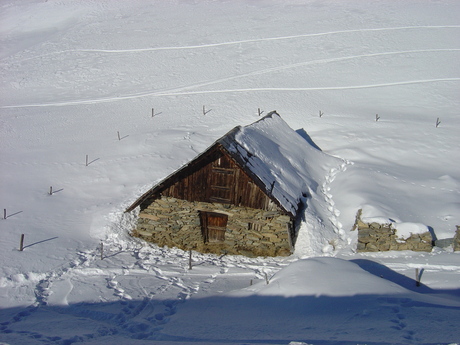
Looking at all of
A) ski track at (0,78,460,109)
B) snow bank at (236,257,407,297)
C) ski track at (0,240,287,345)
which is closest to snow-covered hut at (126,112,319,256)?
ski track at (0,240,287,345)

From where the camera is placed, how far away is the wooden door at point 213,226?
15.3 meters

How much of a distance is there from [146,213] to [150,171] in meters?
5.96

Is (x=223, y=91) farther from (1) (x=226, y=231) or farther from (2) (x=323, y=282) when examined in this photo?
(2) (x=323, y=282)

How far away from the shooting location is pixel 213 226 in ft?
50.5

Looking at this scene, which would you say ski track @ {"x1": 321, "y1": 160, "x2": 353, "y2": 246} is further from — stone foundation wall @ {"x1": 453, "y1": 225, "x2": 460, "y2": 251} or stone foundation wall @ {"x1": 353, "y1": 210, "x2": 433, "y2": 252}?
stone foundation wall @ {"x1": 453, "y1": 225, "x2": 460, "y2": 251}

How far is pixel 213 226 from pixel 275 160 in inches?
141

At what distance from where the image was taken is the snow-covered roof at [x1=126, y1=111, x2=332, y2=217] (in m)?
14.5

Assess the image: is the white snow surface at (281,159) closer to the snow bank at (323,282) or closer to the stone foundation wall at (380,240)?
the stone foundation wall at (380,240)

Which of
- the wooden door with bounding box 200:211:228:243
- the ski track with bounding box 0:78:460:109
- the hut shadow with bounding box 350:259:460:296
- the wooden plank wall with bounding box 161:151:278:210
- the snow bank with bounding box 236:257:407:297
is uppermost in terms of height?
the ski track with bounding box 0:78:460:109

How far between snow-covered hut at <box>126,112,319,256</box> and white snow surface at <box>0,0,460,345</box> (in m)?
0.69

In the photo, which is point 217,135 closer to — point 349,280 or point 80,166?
point 80,166

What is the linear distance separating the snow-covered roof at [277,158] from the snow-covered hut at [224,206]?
0.05 m

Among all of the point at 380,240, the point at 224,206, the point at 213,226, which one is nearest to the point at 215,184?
the point at 224,206

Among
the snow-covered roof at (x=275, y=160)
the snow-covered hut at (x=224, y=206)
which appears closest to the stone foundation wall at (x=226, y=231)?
the snow-covered hut at (x=224, y=206)
